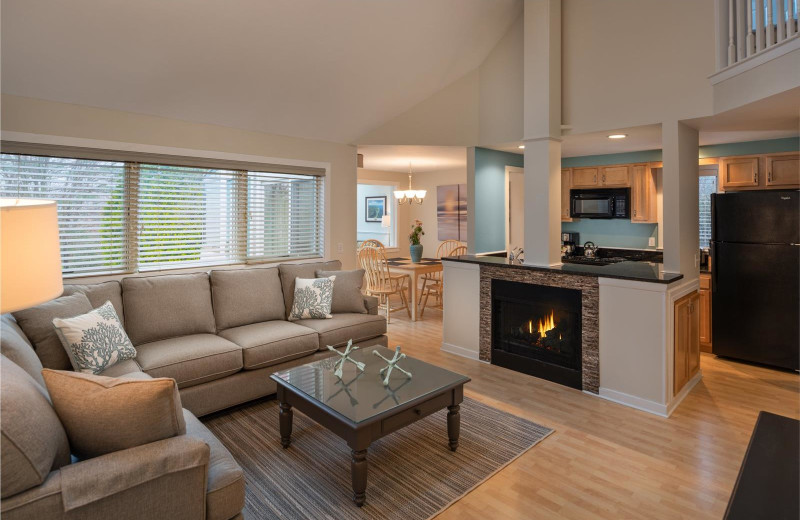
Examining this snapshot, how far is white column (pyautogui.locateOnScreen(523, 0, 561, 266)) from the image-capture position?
3.88 meters

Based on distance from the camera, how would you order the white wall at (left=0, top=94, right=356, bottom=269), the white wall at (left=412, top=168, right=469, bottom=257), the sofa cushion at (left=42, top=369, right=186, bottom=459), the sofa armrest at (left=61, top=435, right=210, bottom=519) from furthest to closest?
the white wall at (left=412, top=168, right=469, bottom=257) < the white wall at (left=0, top=94, right=356, bottom=269) < the sofa cushion at (left=42, top=369, right=186, bottom=459) < the sofa armrest at (left=61, top=435, right=210, bottom=519)

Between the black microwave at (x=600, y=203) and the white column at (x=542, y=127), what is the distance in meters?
1.90

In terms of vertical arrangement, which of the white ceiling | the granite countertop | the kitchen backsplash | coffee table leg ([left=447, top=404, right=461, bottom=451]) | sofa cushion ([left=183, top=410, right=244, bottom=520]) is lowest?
coffee table leg ([left=447, top=404, right=461, bottom=451])

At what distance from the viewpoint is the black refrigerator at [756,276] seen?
3926mm

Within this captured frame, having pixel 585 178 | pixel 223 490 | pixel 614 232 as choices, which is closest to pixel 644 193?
pixel 614 232

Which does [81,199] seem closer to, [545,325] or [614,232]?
[545,325]

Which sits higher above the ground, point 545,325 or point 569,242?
point 569,242

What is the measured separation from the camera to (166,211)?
381 centimetres

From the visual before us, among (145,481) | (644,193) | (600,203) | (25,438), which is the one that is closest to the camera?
(25,438)

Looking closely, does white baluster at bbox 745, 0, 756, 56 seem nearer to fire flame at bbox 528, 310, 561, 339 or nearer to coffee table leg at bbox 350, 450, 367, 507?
fire flame at bbox 528, 310, 561, 339

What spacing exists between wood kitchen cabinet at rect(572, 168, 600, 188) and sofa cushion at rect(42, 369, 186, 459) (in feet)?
17.9

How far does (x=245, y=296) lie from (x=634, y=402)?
10.4ft

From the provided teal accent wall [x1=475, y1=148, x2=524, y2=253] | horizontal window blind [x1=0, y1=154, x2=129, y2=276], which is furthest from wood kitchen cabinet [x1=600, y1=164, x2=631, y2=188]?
horizontal window blind [x1=0, y1=154, x2=129, y2=276]

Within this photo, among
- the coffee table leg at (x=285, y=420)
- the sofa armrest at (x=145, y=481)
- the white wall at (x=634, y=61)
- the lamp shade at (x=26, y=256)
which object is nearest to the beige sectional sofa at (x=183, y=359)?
the sofa armrest at (x=145, y=481)
